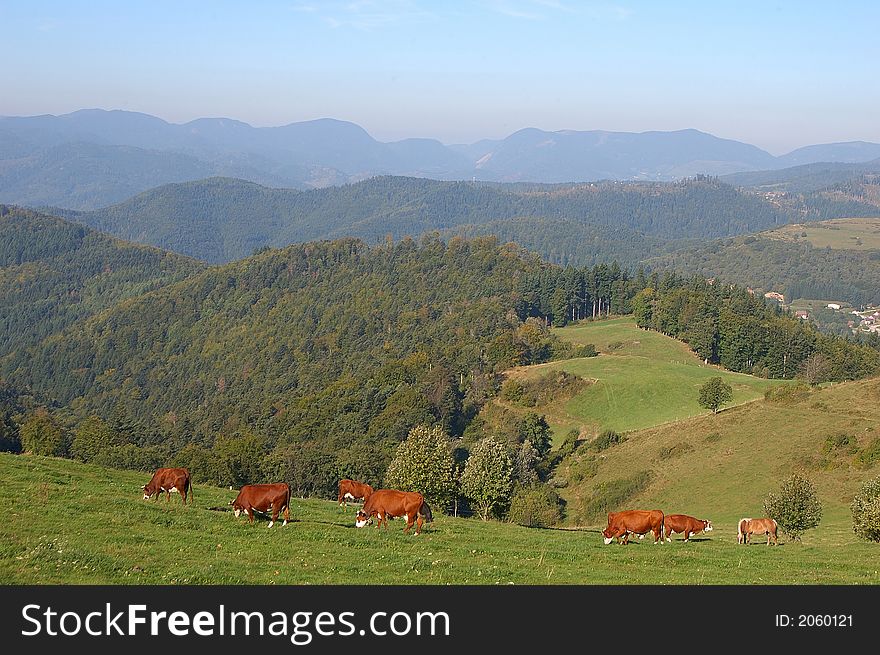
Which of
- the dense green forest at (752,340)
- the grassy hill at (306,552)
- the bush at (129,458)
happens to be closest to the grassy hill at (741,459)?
the grassy hill at (306,552)

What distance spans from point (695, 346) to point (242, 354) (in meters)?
118

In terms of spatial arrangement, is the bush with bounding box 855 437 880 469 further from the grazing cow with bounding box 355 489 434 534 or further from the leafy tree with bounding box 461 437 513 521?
the grazing cow with bounding box 355 489 434 534

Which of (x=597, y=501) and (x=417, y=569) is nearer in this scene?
(x=417, y=569)

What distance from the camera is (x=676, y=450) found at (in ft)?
242

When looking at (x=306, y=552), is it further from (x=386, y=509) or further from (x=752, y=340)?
(x=752, y=340)

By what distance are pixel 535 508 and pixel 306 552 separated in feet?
156

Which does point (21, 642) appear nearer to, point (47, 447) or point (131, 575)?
point (131, 575)

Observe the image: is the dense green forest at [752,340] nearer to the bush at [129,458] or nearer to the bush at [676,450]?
the bush at [676,450]

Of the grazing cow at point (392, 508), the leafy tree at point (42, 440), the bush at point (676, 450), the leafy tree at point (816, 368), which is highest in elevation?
the grazing cow at point (392, 508)

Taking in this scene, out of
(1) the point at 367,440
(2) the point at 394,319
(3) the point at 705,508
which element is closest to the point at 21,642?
(3) the point at 705,508

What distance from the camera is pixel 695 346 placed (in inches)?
5251

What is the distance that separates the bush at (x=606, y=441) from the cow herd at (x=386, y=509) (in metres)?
56.0

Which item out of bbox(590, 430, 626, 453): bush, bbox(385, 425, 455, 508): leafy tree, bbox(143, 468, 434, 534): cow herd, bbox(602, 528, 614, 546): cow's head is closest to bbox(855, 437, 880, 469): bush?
bbox(590, 430, 626, 453): bush

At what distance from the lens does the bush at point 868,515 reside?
97.7 ft
